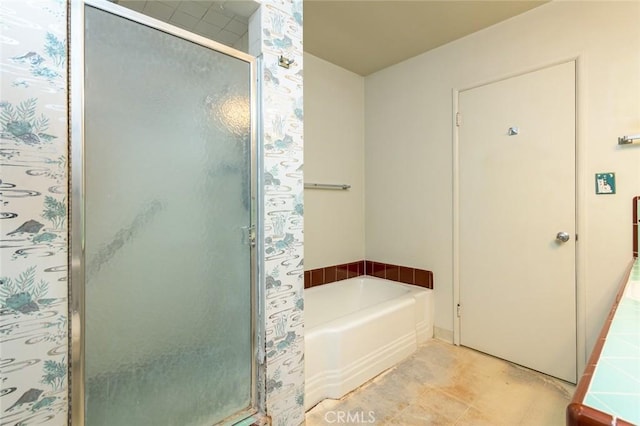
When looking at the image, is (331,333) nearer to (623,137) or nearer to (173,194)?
(173,194)

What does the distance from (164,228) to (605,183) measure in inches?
90.7

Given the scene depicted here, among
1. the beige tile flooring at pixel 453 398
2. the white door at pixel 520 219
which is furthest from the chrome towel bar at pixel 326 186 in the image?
the beige tile flooring at pixel 453 398

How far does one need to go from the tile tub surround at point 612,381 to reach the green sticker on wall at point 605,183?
3.93ft

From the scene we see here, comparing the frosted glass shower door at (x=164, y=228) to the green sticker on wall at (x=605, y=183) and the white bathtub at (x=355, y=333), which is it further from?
the green sticker on wall at (x=605, y=183)

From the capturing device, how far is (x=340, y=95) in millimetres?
2707

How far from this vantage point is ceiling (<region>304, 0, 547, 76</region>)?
6.02 ft

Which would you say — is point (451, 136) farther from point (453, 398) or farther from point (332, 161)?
point (453, 398)

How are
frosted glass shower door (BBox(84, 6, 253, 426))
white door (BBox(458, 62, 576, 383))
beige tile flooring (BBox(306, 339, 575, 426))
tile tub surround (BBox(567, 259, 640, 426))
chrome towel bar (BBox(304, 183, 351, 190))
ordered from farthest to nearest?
chrome towel bar (BBox(304, 183, 351, 190)) → white door (BBox(458, 62, 576, 383)) → beige tile flooring (BBox(306, 339, 575, 426)) → frosted glass shower door (BBox(84, 6, 253, 426)) → tile tub surround (BBox(567, 259, 640, 426))

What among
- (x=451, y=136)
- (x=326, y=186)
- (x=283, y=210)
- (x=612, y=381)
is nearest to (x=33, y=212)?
(x=283, y=210)

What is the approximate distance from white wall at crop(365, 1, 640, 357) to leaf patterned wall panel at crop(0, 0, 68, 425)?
2.31 metres

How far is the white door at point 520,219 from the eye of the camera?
178 cm

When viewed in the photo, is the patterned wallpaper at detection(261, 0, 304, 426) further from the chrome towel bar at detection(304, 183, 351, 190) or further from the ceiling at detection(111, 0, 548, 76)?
the chrome towel bar at detection(304, 183, 351, 190)

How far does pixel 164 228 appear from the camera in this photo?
1.06 meters

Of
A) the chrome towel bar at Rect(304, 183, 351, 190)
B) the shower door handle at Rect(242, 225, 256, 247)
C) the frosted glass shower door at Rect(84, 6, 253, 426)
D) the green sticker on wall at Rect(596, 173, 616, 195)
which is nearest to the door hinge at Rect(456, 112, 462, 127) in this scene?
the green sticker on wall at Rect(596, 173, 616, 195)
